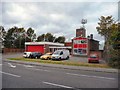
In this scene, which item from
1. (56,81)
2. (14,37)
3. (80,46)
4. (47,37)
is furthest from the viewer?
(47,37)

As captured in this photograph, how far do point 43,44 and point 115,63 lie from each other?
36166mm

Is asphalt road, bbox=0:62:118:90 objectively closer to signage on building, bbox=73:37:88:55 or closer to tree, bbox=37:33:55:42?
signage on building, bbox=73:37:88:55

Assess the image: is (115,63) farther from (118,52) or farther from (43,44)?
(43,44)

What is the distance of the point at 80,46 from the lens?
47031 mm

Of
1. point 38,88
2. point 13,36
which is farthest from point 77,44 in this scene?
point 13,36

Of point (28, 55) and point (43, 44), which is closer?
point (28, 55)

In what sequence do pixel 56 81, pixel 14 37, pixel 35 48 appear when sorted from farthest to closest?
pixel 14 37
pixel 35 48
pixel 56 81

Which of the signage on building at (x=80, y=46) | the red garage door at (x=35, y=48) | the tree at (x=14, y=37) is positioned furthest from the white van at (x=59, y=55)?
the tree at (x=14, y=37)

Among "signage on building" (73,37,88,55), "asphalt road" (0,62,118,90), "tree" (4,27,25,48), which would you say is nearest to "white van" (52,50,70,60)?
"signage on building" (73,37,88,55)

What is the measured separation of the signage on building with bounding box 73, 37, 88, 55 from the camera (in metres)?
46.3

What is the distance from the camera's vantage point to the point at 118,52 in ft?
73.4

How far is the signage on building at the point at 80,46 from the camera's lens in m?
46.3

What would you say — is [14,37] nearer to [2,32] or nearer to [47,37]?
[2,32]

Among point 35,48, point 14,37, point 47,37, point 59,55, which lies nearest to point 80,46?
point 59,55
